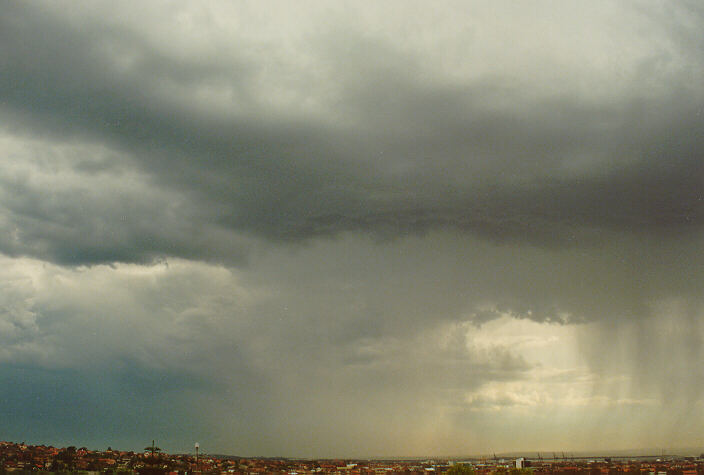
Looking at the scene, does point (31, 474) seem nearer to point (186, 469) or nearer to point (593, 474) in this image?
point (186, 469)

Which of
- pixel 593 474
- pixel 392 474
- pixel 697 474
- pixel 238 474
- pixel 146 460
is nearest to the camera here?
pixel 146 460

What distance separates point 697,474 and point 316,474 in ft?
228

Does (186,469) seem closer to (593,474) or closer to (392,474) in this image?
(392,474)

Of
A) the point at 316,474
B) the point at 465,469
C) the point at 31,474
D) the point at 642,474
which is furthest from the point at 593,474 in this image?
the point at 31,474

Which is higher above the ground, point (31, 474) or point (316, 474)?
point (31, 474)

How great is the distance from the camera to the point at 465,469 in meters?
98.0

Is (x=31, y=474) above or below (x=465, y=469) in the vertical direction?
above

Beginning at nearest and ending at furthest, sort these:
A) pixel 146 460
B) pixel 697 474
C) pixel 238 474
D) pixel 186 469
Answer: pixel 146 460, pixel 186 469, pixel 238 474, pixel 697 474

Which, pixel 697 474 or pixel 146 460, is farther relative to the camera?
pixel 697 474

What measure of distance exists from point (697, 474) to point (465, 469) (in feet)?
153

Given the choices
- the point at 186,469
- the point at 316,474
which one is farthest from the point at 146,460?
the point at 316,474

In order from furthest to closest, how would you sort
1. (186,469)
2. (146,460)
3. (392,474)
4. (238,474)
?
(392,474) → (238,474) → (186,469) → (146,460)

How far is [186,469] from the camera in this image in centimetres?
8306

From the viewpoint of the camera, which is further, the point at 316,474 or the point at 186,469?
the point at 316,474
